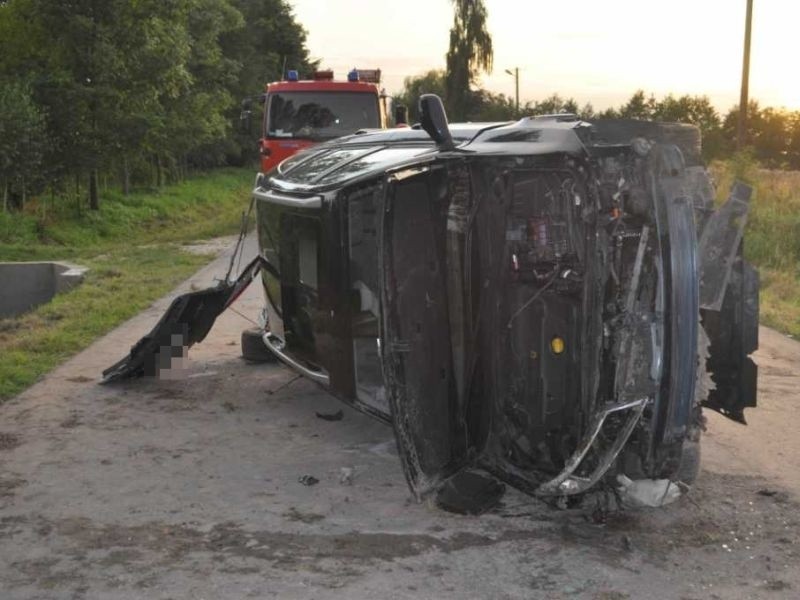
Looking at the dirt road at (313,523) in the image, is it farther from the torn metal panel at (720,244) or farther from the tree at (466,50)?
the tree at (466,50)

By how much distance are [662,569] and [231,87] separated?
37773 millimetres

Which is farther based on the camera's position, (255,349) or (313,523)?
(255,349)

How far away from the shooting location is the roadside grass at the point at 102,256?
26.1ft

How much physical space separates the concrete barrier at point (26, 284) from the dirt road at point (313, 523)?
721 cm

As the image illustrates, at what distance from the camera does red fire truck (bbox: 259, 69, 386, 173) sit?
1461 centimetres

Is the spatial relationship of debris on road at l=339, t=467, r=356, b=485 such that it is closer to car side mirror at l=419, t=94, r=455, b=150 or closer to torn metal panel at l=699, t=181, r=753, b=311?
car side mirror at l=419, t=94, r=455, b=150

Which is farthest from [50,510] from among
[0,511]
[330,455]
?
[330,455]

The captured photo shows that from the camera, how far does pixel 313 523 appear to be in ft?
14.0

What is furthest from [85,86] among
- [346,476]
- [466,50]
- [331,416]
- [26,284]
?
[466,50]

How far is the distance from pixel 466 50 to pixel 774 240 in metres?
36.7

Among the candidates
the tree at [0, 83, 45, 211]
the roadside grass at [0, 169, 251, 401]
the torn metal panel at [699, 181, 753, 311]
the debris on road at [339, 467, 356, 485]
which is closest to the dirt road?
the debris on road at [339, 467, 356, 485]

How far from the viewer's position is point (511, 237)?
4.20m

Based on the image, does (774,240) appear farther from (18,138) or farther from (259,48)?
(259,48)

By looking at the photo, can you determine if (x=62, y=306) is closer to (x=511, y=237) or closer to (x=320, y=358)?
(x=320, y=358)
